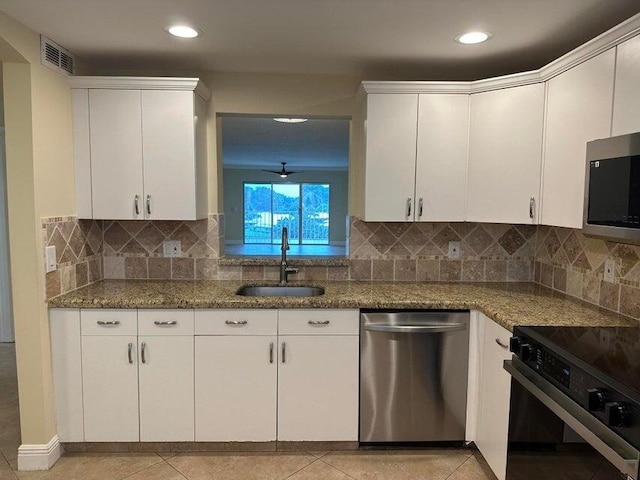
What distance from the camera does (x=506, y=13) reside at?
76.9 inches

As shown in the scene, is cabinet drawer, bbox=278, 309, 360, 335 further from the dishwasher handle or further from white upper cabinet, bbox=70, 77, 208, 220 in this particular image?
white upper cabinet, bbox=70, 77, 208, 220

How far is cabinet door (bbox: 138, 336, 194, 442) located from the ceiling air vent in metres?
1.62

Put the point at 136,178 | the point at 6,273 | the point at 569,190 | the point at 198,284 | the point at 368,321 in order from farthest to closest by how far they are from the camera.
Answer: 1. the point at 6,273
2. the point at 198,284
3. the point at 136,178
4. the point at 368,321
5. the point at 569,190

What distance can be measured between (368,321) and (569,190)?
1236 millimetres

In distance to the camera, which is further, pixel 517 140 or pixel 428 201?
pixel 428 201

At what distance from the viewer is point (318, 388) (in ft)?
7.87

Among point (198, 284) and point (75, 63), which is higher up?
point (75, 63)

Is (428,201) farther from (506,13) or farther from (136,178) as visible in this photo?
(136,178)

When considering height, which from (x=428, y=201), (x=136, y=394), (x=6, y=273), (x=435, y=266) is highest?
(x=428, y=201)

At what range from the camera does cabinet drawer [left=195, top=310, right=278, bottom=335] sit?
2346 mm

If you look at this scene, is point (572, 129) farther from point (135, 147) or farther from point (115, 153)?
point (115, 153)

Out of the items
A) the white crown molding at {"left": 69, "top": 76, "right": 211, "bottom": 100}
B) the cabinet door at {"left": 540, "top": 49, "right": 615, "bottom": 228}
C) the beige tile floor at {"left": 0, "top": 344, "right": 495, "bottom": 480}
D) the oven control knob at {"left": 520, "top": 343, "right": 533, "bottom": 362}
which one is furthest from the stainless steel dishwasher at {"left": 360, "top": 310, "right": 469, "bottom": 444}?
the white crown molding at {"left": 69, "top": 76, "right": 211, "bottom": 100}

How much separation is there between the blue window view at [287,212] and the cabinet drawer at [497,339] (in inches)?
368

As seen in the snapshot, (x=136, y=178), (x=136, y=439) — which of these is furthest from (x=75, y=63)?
(x=136, y=439)
